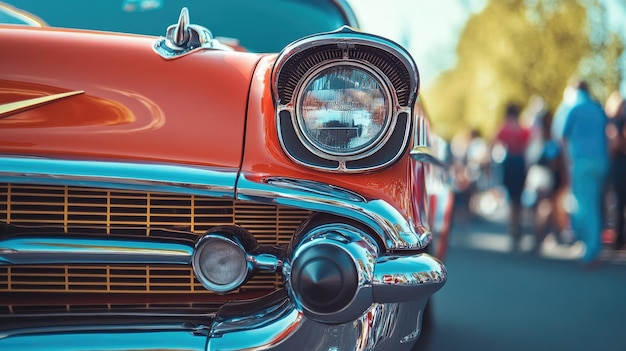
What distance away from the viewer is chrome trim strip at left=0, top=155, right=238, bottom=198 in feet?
6.10

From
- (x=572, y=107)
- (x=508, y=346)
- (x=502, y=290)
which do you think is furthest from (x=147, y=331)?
(x=572, y=107)

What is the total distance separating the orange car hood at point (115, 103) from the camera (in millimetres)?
1943

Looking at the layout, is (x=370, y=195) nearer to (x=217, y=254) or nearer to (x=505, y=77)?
(x=217, y=254)

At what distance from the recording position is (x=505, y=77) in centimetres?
2856

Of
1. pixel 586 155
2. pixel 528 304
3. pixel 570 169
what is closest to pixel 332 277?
pixel 528 304

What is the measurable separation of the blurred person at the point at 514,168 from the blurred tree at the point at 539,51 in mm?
14916

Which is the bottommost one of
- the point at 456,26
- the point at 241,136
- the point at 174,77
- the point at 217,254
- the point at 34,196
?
the point at 217,254

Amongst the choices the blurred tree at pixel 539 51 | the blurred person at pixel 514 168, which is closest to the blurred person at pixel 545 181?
the blurred person at pixel 514 168

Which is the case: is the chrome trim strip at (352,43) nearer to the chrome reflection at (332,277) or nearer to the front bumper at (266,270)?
the front bumper at (266,270)

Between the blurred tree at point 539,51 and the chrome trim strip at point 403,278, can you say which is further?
the blurred tree at point 539,51

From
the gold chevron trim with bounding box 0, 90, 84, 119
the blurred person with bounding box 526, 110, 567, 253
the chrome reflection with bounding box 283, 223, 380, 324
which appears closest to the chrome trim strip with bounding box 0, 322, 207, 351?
the chrome reflection with bounding box 283, 223, 380, 324

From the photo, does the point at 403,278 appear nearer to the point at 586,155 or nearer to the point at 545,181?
the point at 586,155

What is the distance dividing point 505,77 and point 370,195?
27.6 metres

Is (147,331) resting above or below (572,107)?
below
